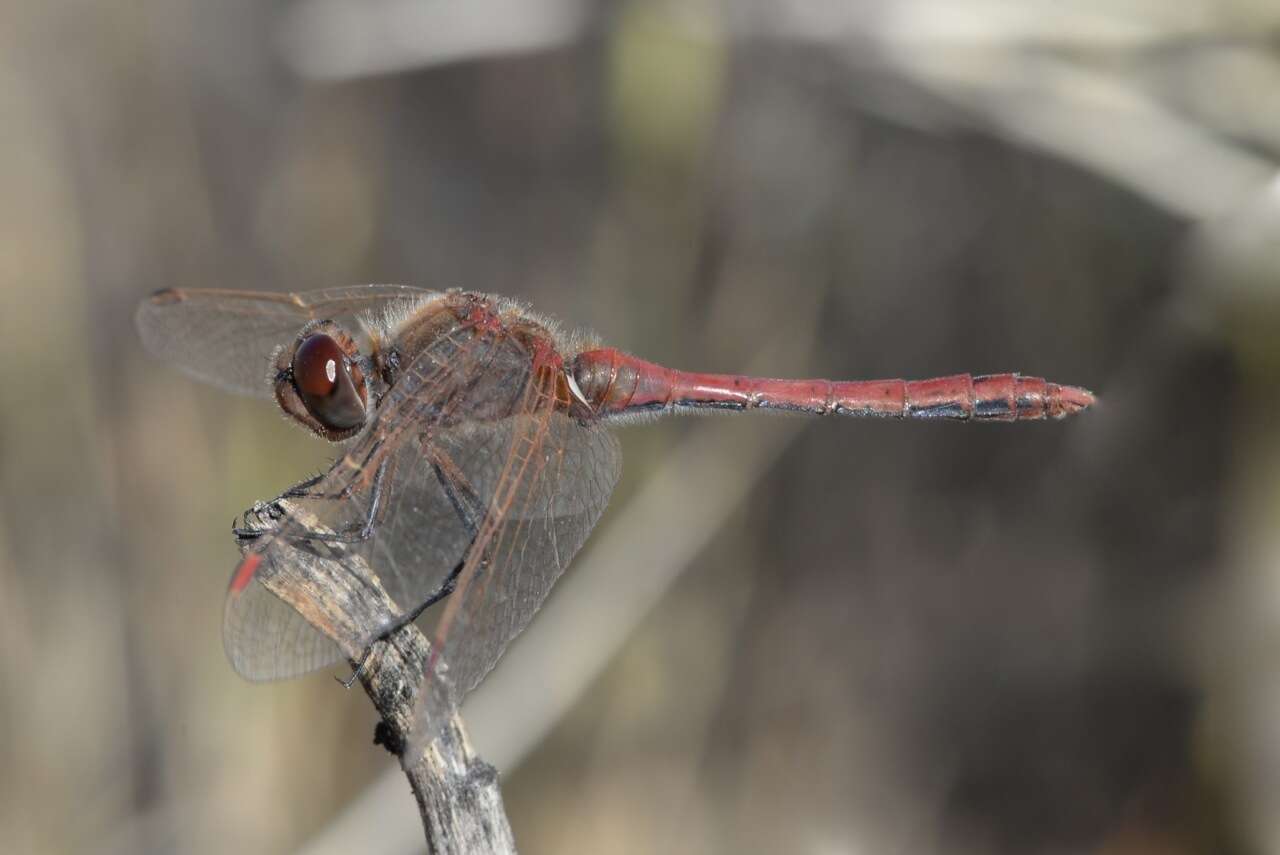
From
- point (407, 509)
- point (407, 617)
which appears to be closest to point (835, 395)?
point (407, 509)

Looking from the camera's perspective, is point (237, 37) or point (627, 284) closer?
point (627, 284)

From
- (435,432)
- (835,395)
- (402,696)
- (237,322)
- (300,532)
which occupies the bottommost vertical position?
(402,696)

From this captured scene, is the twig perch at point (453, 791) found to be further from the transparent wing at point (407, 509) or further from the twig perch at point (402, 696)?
the transparent wing at point (407, 509)

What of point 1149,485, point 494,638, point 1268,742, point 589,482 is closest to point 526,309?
point 589,482

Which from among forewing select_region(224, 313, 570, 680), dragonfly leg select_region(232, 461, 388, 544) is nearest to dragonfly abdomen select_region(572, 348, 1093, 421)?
forewing select_region(224, 313, 570, 680)

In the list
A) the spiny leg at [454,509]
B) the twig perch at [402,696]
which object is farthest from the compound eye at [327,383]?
the twig perch at [402,696]

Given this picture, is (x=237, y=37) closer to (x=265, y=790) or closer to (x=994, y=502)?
(x=265, y=790)

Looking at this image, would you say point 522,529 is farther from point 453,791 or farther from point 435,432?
point 453,791
